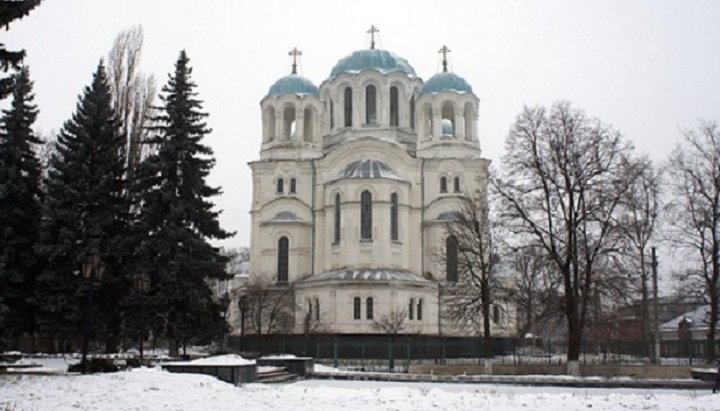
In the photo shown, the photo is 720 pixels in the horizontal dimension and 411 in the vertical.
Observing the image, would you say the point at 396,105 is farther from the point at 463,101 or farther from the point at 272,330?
the point at 272,330

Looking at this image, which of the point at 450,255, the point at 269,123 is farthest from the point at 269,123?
the point at 450,255

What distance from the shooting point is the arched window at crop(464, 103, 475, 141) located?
46562 mm

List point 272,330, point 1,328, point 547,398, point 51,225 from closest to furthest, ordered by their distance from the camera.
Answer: point 547,398, point 1,328, point 51,225, point 272,330

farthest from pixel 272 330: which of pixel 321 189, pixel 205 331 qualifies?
pixel 205 331

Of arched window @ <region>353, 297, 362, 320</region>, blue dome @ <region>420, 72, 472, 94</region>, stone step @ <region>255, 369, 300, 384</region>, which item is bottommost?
stone step @ <region>255, 369, 300, 384</region>

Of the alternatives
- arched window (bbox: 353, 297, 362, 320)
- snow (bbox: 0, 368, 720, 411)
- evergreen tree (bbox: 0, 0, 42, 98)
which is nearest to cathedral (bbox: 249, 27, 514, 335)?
arched window (bbox: 353, 297, 362, 320)

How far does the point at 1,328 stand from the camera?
21.2m

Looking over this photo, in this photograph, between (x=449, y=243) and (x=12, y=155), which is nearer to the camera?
(x=12, y=155)

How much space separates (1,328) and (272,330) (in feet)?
62.4

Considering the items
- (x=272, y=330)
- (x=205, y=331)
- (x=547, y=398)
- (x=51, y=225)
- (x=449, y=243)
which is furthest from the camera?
(x=449, y=243)

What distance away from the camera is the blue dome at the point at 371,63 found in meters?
48.2

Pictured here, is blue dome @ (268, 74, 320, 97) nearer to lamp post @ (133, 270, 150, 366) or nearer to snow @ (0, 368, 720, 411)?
lamp post @ (133, 270, 150, 366)

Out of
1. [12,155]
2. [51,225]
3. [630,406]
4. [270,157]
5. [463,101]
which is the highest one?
[463,101]

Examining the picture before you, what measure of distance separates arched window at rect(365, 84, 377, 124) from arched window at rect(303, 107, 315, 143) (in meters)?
3.28
